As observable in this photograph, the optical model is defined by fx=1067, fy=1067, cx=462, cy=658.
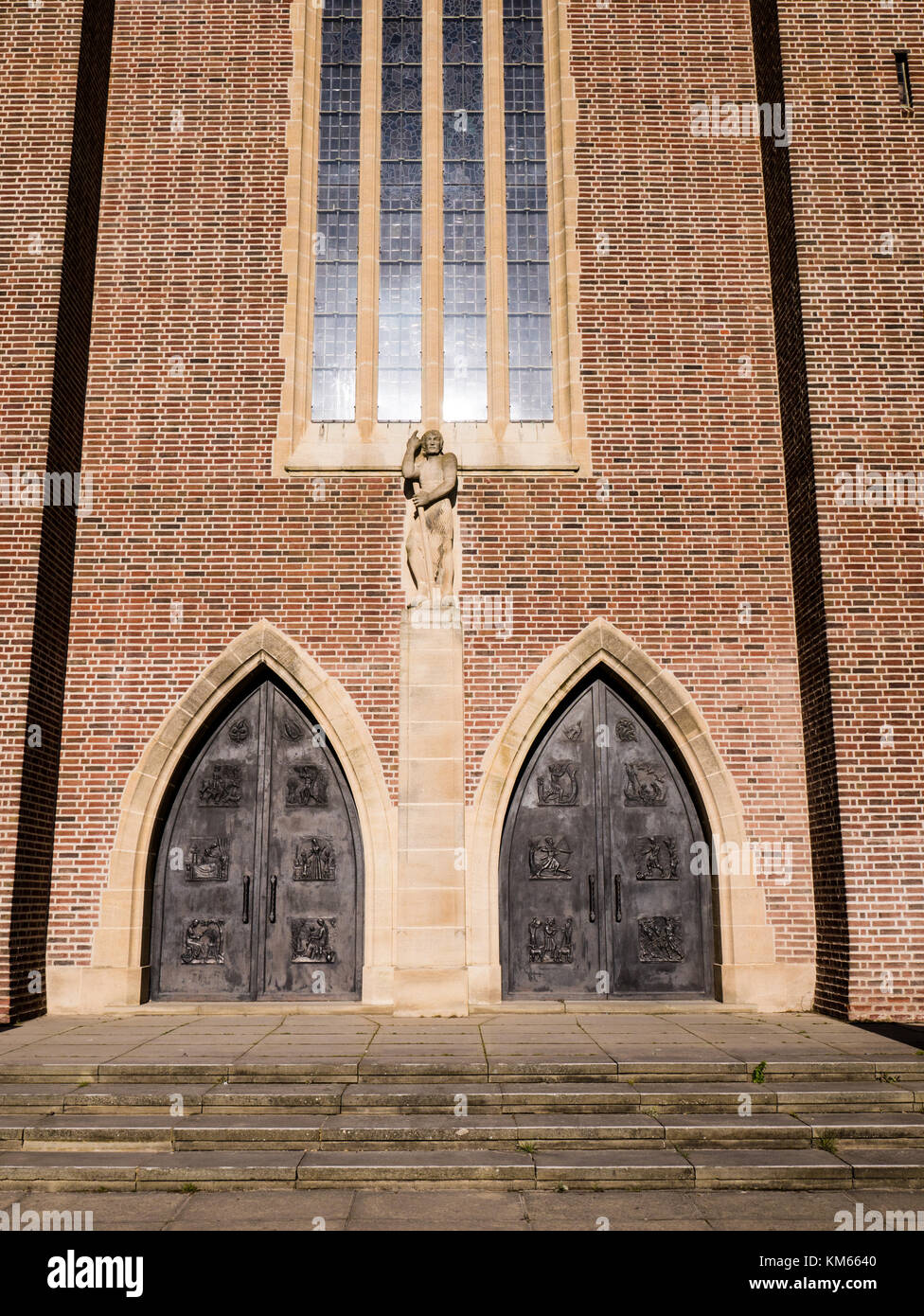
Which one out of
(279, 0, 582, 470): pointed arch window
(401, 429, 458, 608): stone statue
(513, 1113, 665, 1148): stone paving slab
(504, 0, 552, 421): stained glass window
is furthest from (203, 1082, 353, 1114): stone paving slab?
(504, 0, 552, 421): stained glass window

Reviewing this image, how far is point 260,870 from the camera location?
9.19m

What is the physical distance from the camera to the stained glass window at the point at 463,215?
1012cm

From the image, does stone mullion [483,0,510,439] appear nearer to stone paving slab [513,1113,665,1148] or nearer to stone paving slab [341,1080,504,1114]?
stone paving slab [341,1080,504,1114]

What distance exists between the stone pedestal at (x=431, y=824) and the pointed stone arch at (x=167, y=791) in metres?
0.27

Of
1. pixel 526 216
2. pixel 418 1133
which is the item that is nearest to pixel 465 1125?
pixel 418 1133

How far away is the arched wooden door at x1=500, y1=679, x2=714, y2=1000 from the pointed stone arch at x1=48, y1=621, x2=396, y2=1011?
1.08 metres

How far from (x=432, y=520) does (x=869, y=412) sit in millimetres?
3801

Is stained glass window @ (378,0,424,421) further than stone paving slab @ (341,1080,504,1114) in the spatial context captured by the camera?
Yes

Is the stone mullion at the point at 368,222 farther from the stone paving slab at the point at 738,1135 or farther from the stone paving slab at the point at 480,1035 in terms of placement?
the stone paving slab at the point at 738,1135

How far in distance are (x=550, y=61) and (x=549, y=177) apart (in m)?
1.23

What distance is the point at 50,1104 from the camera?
5.75m

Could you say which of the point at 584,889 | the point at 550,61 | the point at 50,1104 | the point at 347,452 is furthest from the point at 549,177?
the point at 50,1104

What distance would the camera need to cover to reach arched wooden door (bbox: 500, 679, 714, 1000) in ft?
29.7

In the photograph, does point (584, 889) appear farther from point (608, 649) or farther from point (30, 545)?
point (30, 545)
